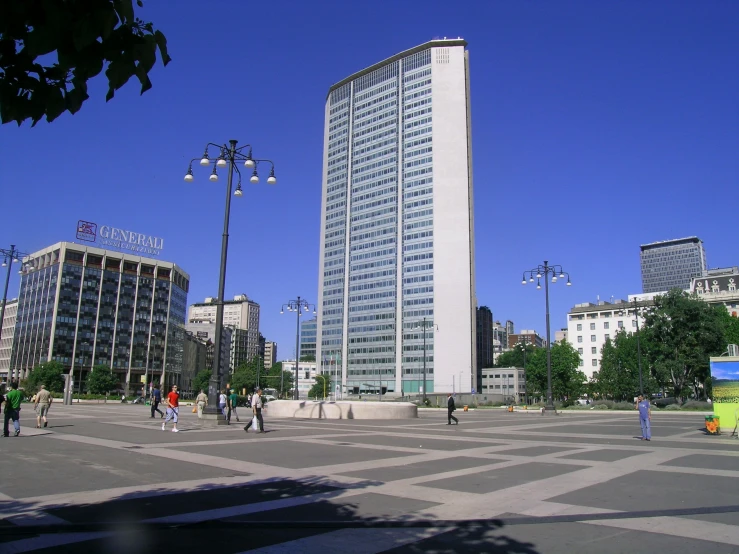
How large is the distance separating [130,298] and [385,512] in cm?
14256

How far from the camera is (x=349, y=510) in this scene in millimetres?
7582

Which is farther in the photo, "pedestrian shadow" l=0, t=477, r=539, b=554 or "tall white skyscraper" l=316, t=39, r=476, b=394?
"tall white skyscraper" l=316, t=39, r=476, b=394

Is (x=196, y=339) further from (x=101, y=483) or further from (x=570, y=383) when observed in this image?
(x=101, y=483)

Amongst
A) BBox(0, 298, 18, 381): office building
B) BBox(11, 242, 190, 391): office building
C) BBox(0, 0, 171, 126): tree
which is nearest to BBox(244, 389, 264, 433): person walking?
BBox(0, 0, 171, 126): tree

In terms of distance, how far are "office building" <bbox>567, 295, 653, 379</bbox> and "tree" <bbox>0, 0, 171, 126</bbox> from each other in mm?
145244

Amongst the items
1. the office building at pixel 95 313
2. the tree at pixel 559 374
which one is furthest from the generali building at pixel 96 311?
the tree at pixel 559 374

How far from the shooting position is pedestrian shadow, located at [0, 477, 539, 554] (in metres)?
5.88

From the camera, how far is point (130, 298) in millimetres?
136625

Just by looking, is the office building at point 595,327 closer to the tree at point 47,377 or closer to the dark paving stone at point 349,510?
the tree at point 47,377

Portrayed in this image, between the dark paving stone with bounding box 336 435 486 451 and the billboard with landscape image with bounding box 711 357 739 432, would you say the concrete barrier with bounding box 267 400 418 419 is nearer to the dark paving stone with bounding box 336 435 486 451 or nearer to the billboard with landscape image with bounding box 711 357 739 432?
the dark paving stone with bounding box 336 435 486 451

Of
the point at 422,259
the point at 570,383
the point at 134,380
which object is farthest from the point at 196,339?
the point at 570,383

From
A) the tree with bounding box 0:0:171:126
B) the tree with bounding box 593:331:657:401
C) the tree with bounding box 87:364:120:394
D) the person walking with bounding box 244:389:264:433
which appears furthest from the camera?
the tree with bounding box 87:364:120:394

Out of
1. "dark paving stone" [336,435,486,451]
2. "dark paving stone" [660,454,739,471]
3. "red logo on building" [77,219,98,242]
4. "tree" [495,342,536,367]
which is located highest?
"red logo on building" [77,219,98,242]

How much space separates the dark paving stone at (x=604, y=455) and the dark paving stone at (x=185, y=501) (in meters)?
7.56
